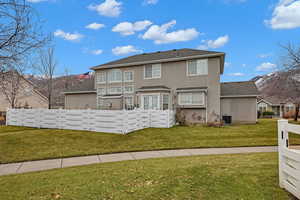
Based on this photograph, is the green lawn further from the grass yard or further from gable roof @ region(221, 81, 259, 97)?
gable roof @ region(221, 81, 259, 97)

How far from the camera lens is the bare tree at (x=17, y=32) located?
4711 mm

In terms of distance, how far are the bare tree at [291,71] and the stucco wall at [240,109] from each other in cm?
780

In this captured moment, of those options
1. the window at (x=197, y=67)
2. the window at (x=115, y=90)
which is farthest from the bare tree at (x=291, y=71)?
the window at (x=115, y=90)

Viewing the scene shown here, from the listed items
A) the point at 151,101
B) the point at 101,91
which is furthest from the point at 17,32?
the point at 101,91

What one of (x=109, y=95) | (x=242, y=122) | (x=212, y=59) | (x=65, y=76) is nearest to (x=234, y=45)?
(x=212, y=59)

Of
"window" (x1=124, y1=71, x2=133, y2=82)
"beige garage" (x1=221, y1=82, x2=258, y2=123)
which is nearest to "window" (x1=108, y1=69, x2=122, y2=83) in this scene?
"window" (x1=124, y1=71, x2=133, y2=82)

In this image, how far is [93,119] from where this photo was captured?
11.4m

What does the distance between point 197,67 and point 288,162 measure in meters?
15.2

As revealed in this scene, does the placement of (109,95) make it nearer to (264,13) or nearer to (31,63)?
(31,63)

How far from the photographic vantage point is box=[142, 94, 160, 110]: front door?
1803 centimetres

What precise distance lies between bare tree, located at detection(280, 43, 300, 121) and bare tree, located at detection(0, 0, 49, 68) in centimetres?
1365

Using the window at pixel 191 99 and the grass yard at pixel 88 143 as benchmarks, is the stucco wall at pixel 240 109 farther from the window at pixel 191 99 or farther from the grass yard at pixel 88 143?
the grass yard at pixel 88 143

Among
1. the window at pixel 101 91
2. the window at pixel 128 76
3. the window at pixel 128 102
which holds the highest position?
the window at pixel 128 76

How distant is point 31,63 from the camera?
611cm
